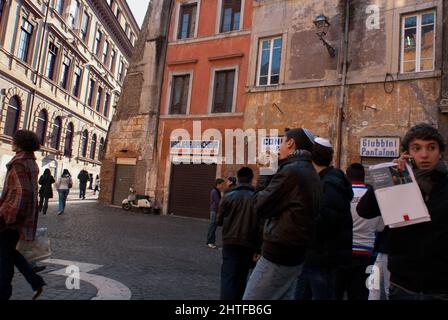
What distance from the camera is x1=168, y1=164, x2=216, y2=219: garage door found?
16.5m

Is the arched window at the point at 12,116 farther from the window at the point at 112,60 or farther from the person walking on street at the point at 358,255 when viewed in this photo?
the person walking on street at the point at 358,255

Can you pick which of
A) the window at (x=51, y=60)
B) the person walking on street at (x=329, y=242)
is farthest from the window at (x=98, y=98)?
the person walking on street at (x=329, y=242)

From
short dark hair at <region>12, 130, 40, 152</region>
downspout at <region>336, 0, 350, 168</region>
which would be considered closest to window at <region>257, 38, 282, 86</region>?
downspout at <region>336, 0, 350, 168</region>

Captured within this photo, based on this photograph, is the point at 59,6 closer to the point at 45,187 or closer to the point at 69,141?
the point at 69,141

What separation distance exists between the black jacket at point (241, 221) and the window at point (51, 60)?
27340 millimetres

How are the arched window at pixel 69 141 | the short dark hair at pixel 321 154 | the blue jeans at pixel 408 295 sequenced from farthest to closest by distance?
the arched window at pixel 69 141, the short dark hair at pixel 321 154, the blue jeans at pixel 408 295

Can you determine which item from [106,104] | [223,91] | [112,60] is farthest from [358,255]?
[112,60]

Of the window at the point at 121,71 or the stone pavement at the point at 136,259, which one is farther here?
the window at the point at 121,71

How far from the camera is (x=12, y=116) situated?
23.6m

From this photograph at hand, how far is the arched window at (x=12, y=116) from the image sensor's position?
23142 millimetres

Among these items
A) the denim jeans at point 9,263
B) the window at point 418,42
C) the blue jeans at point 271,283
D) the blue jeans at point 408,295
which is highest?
the window at point 418,42

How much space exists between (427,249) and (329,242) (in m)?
1.19
